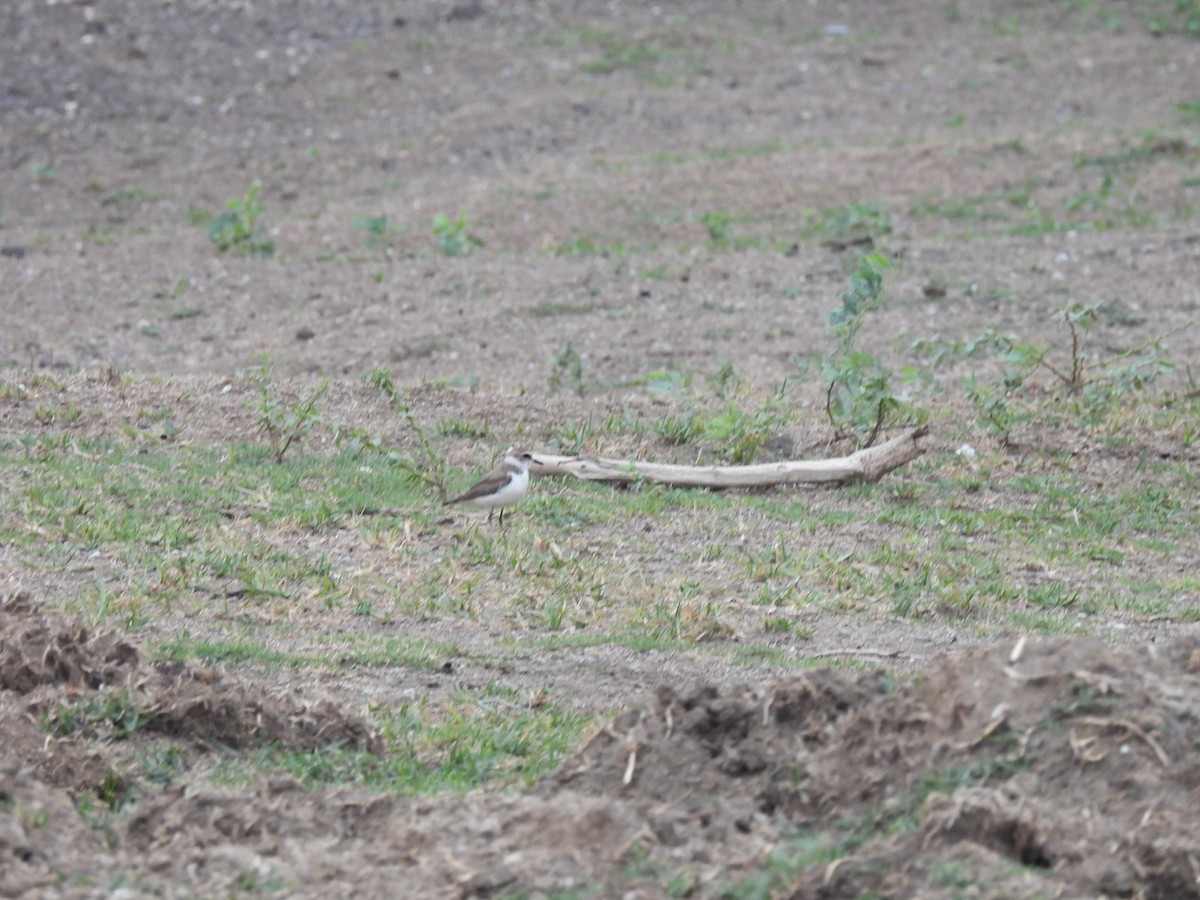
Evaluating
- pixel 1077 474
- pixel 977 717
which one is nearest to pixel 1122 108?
pixel 1077 474

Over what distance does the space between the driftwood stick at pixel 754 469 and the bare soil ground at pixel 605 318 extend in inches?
16.8

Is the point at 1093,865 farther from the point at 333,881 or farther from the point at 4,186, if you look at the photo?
the point at 4,186

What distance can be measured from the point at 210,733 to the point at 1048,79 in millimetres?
15094

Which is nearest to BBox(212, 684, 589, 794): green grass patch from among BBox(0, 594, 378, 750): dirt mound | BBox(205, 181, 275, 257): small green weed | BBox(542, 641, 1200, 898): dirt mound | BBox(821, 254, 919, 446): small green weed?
BBox(0, 594, 378, 750): dirt mound

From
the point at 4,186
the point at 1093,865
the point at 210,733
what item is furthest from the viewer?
the point at 4,186

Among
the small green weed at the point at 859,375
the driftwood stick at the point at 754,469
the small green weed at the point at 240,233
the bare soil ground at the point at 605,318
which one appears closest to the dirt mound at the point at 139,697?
the bare soil ground at the point at 605,318

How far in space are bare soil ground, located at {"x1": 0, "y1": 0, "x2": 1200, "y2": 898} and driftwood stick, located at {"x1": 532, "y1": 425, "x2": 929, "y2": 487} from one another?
427mm

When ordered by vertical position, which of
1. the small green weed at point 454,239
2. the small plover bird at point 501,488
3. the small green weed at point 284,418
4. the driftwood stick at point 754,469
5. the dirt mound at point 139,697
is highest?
the dirt mound at point 139,697

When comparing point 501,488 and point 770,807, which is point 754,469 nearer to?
point 501,488

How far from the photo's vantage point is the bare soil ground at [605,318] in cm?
349

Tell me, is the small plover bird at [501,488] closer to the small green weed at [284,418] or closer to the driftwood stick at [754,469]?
the driftwood stick at [754,469]

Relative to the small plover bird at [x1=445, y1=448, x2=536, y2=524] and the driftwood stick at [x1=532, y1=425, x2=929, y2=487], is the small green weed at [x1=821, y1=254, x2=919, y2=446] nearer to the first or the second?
the driftwood stick at [x1=532, y1=425, x2=929, y2=487]

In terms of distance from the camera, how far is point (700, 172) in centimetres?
1473

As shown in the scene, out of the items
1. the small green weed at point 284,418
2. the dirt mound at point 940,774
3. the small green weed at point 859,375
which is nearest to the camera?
the dirt mound at point 940,774
